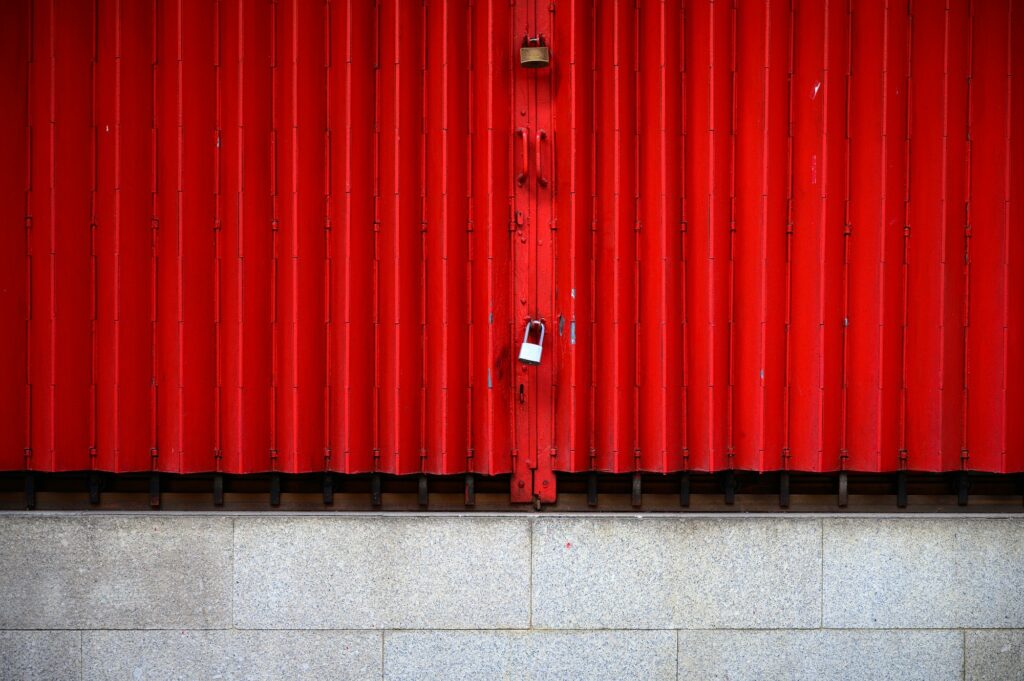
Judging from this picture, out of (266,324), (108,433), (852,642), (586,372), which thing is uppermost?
(266,324)

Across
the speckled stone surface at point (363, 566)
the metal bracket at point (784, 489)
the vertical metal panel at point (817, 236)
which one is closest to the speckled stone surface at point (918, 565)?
the metal bracket at point (784, 489)

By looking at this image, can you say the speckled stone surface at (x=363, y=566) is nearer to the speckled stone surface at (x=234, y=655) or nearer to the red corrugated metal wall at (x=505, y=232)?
the speckled stone surface at (x=234, y=655)

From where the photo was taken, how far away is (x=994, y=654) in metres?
5.19

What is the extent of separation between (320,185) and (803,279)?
337 cm

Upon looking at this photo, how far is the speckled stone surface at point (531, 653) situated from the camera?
5141mm

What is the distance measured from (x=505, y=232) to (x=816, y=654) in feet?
11.8

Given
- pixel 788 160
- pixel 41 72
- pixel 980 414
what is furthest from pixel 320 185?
pixel 980 414

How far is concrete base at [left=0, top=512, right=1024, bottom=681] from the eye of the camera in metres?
5.11

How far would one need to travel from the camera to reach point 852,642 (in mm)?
5180

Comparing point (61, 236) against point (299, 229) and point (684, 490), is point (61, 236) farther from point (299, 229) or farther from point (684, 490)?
point (684, 490)

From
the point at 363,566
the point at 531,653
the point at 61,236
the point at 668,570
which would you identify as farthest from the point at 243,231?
the point at 668,570

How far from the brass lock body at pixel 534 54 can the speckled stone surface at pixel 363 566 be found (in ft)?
10.1

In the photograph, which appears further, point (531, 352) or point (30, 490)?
point (30, 490)

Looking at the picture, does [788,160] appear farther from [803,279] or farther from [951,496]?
[951,496]
